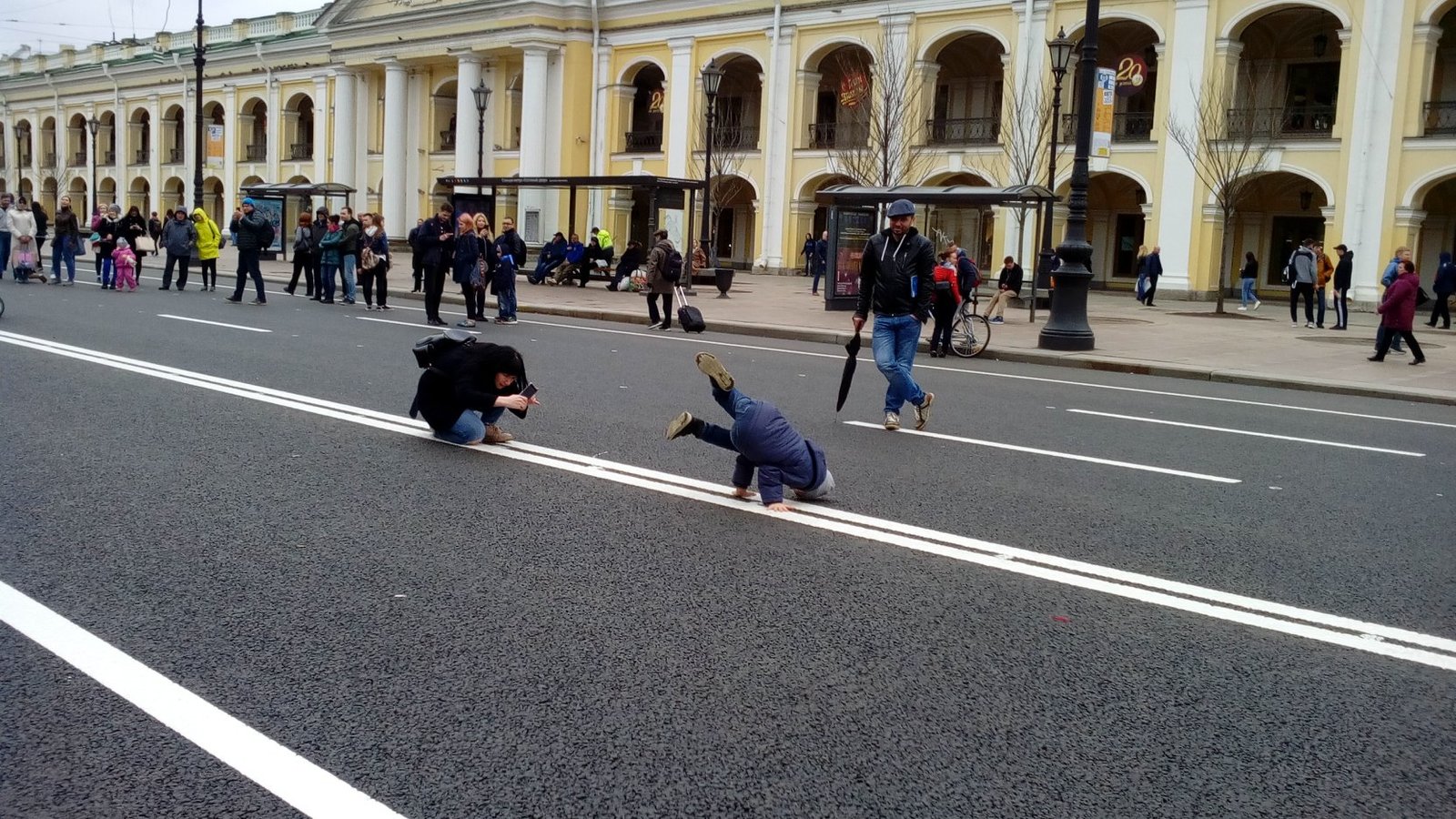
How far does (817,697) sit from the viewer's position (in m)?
4.15

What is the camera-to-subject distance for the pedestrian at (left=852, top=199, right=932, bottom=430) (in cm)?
1010

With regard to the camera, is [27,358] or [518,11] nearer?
[27,358]

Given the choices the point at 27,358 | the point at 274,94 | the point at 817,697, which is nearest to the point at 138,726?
the point at 817,697

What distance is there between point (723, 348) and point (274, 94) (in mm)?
52990

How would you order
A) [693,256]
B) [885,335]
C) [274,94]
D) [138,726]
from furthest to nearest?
→ [274,94] < [693,256] < [885,335] < [138,726]

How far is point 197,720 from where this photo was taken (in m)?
3.83

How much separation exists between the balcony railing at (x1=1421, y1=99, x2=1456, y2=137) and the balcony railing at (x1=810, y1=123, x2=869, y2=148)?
1577 cm

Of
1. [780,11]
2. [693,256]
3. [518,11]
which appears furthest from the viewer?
[518,11]

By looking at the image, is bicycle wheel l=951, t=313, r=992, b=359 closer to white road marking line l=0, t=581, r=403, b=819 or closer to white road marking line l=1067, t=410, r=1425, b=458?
white road marking line l=1067, t=410, r=1425, b=458

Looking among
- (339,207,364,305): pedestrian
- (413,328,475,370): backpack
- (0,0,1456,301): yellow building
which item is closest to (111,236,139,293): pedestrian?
(339,207,364,305): pedestrian

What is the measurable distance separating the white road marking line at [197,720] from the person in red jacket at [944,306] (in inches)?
495

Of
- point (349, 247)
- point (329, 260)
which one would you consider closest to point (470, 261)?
point (349, 247)

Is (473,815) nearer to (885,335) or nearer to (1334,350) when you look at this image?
(885,335)

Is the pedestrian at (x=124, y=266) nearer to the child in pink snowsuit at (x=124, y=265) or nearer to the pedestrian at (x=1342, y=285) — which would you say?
the child in pink snowsuit at (x=124, y=265)
